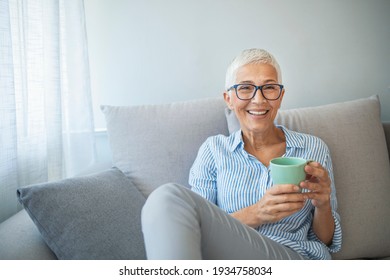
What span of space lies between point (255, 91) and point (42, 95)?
0.78 metres

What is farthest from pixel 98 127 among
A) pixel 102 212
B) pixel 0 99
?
pixel 102 212

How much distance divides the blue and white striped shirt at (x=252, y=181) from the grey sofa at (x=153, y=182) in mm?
115

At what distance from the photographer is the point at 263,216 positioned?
106cm

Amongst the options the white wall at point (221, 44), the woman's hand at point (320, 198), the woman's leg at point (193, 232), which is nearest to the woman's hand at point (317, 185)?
the woman's hand at point (320, 198)

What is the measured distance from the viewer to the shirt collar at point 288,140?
121 cm

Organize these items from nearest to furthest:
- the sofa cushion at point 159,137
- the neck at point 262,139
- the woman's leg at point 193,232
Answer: the woman's leg at point 193,232 < the neck at point 262,139 < the sofa cushion at point 159,137

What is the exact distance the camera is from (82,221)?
1.03 meters

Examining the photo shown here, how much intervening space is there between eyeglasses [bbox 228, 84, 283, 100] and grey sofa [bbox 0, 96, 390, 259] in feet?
0.74

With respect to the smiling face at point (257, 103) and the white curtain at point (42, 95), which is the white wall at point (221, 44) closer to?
the white curtain at point (42, 95)

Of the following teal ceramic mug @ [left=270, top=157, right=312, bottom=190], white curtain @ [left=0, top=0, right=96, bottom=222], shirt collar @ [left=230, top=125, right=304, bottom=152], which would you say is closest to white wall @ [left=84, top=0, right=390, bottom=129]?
white curtain @ [left=0, top=0, right=96, bottom=222]

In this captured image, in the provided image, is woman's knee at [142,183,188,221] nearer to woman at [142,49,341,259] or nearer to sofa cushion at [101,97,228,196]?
woman at [142,49,341,259]

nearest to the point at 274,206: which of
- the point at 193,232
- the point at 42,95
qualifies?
the point at 193,232

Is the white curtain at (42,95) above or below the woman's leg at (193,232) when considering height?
above
